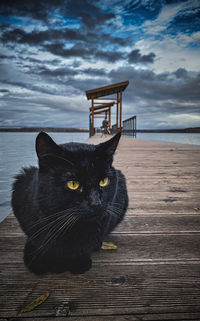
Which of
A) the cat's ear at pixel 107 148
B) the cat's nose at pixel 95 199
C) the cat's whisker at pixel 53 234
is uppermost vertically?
the cat's ear at pixel 107 148

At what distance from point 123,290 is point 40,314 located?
39cm

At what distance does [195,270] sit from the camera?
1.01 meters

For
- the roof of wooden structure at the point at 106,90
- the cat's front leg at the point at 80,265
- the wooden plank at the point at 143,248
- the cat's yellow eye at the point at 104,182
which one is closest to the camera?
the cat's front leg at the point at 80,265

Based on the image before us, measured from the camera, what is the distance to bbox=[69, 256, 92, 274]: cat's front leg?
100cm

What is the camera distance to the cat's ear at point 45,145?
1.06m

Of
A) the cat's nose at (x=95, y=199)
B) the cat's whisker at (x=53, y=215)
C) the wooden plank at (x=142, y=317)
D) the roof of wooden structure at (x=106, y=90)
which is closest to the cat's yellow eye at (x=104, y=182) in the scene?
the cat's nose at (x=95, y=199)

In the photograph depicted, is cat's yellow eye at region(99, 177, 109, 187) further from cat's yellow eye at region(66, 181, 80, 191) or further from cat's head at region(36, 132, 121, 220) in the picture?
cat's yellow eye at region(66, 181, 80, 191)

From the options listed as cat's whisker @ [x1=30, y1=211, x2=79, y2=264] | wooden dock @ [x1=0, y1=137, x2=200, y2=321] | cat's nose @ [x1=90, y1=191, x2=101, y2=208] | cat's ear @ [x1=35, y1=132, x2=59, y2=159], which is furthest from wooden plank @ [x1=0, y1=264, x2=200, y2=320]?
cat's ear @ [x1=35, y1=132, x2=59, y2=159]

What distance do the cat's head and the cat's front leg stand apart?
0.83ft

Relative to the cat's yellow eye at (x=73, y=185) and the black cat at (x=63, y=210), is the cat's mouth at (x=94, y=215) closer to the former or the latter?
the black cat at (x=63, y=210)

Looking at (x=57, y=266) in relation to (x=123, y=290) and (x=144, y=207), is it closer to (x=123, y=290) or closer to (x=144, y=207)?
(x=123, y=290)

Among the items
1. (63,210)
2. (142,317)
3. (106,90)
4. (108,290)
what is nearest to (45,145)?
(63,210)

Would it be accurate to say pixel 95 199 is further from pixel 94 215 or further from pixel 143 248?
pixel 143 248

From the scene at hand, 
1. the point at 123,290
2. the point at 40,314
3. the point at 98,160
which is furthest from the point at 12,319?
the point at 98,160
